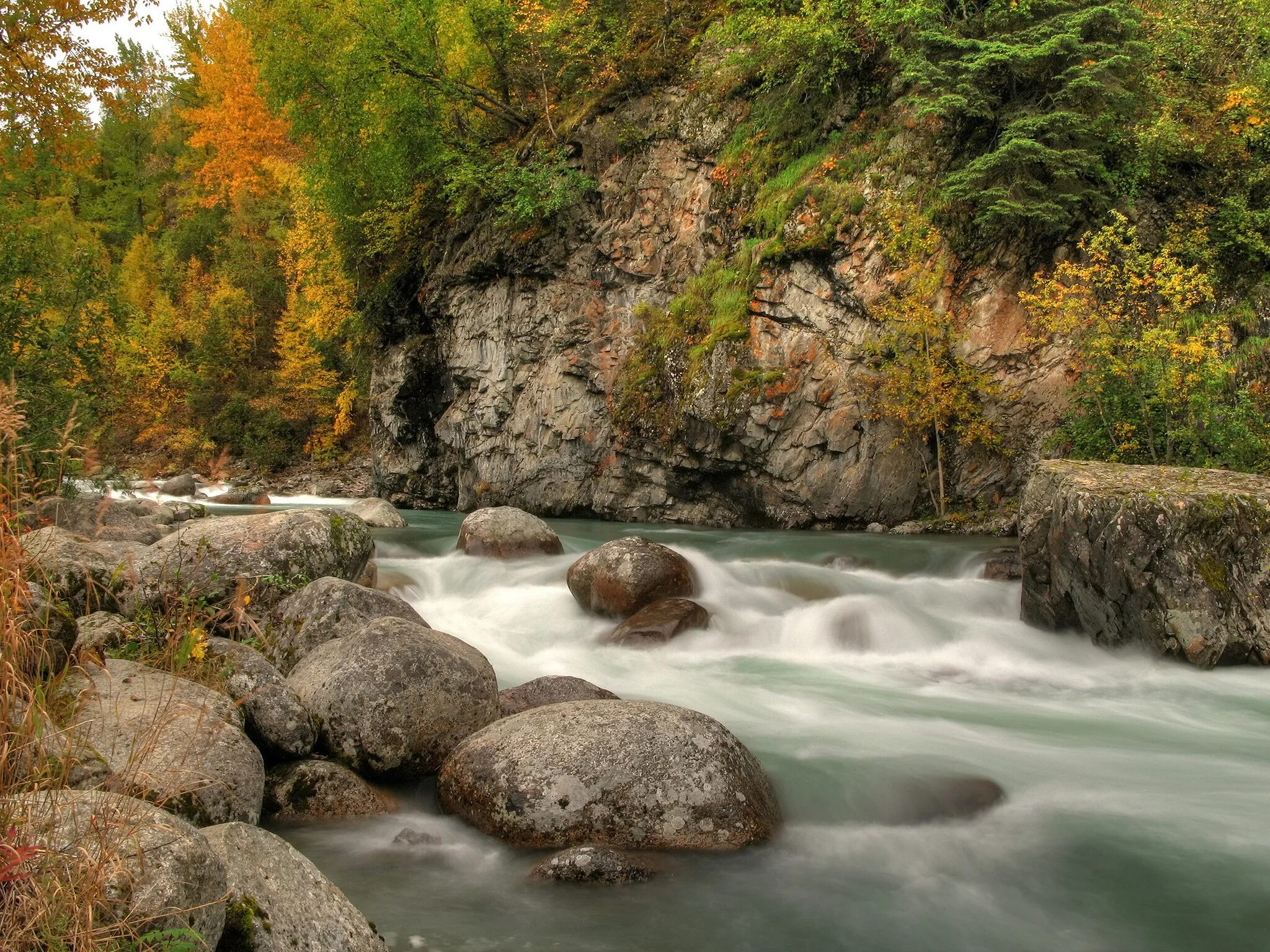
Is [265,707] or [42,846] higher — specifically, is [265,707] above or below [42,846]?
below

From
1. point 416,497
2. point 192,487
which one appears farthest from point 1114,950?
point 192,487

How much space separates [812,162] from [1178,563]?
11.1 meters

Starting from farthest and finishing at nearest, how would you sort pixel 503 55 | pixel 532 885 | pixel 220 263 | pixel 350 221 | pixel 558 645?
pixel 220 263 < pixel 350 221 < pixel 503 55 < pixel 558 645 < pixel 532 885

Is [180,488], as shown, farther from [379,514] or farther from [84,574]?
[84,574]

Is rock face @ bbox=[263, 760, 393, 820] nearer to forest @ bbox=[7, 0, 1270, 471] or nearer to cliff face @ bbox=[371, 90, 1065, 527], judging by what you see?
forest @ bbox=[7, 0, 1270, 471]

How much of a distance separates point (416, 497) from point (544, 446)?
5.34 metres

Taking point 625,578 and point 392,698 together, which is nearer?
point 392,698

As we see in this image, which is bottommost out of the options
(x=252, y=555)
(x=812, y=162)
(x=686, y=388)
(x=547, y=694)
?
(x=547, y=694)

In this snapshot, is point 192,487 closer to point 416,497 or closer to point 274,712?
point 416,497

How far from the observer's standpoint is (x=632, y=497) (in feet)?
59.7

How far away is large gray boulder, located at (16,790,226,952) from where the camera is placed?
99.5 inches

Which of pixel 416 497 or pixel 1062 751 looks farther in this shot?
pixel 416 497

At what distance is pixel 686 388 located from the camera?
17.0 metres

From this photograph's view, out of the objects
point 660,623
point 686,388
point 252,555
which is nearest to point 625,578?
point 660,623
